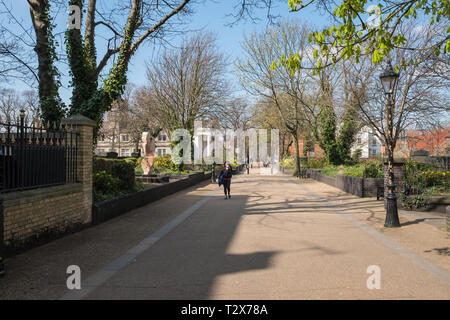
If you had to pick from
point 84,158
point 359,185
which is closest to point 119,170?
point 84,158

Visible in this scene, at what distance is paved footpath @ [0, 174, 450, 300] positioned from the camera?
4.16 m

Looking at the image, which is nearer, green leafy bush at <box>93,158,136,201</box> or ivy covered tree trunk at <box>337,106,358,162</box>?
green leafy bush at <box>93,158,136,201</box>

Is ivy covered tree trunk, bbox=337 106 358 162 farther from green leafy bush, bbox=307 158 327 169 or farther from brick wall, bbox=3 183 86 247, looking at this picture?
brick wall, bbox=3 183 86 247

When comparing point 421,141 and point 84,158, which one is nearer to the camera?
point 84,158

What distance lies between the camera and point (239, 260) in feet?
17.8

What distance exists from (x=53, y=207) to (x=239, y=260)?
3986 mm

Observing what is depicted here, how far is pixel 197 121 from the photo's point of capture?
99.1 ft

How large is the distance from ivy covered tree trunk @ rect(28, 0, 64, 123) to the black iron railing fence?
2.33 m

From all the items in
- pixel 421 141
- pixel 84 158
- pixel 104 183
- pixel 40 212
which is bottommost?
pixel 40 212

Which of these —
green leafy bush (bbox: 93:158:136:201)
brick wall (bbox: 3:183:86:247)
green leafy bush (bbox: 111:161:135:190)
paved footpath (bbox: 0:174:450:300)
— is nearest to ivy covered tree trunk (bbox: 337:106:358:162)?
paved footpath (bbox: 0:174:450:300)

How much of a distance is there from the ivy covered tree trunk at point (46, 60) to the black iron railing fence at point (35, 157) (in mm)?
2330

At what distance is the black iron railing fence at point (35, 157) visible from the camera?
19.3 feet

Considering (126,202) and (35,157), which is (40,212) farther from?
(126,202)
